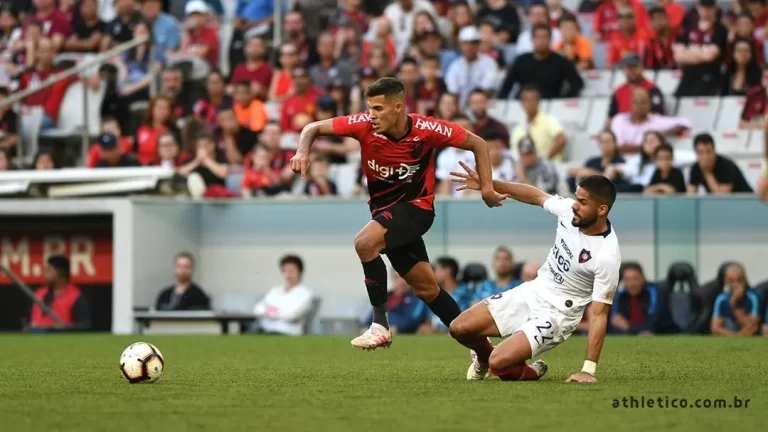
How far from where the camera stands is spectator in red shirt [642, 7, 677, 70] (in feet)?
59.2

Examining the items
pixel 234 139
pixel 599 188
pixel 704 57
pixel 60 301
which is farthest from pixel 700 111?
pixel 599 188

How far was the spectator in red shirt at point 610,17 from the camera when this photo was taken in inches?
731

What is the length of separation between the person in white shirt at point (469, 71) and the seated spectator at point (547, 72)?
473 millimetres

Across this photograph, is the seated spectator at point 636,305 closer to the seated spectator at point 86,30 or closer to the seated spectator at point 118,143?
the seated spectator at point 118,143

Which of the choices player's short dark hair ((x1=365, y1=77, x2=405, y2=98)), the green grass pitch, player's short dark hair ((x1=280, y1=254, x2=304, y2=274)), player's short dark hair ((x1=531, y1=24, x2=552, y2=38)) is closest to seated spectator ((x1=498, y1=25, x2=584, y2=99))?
player's short dark hair ((x1=531, y1=24, x2=552, y2=38))

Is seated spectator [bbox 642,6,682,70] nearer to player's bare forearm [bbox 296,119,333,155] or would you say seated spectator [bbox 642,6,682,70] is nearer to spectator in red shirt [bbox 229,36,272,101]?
spectator in red shirt [bbox 229,36,272,101]

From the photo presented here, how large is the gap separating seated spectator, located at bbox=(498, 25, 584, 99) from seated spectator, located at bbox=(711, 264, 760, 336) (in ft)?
13.3

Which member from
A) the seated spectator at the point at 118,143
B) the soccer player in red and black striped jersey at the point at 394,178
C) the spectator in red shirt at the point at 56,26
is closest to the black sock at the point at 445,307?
the soccer player in red and black striped jersey at the point at 394,178

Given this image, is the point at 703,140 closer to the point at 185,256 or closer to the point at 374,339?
the point at 185,256

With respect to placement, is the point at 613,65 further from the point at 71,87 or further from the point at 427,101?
the point at 71,87

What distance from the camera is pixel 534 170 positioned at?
1647cm

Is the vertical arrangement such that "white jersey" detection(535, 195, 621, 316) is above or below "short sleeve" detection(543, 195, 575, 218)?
below

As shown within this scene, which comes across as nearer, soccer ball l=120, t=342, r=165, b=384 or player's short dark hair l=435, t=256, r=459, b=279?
soccer ball l=120, t=342, r=165, b=384

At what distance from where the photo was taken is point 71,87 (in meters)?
20.2
